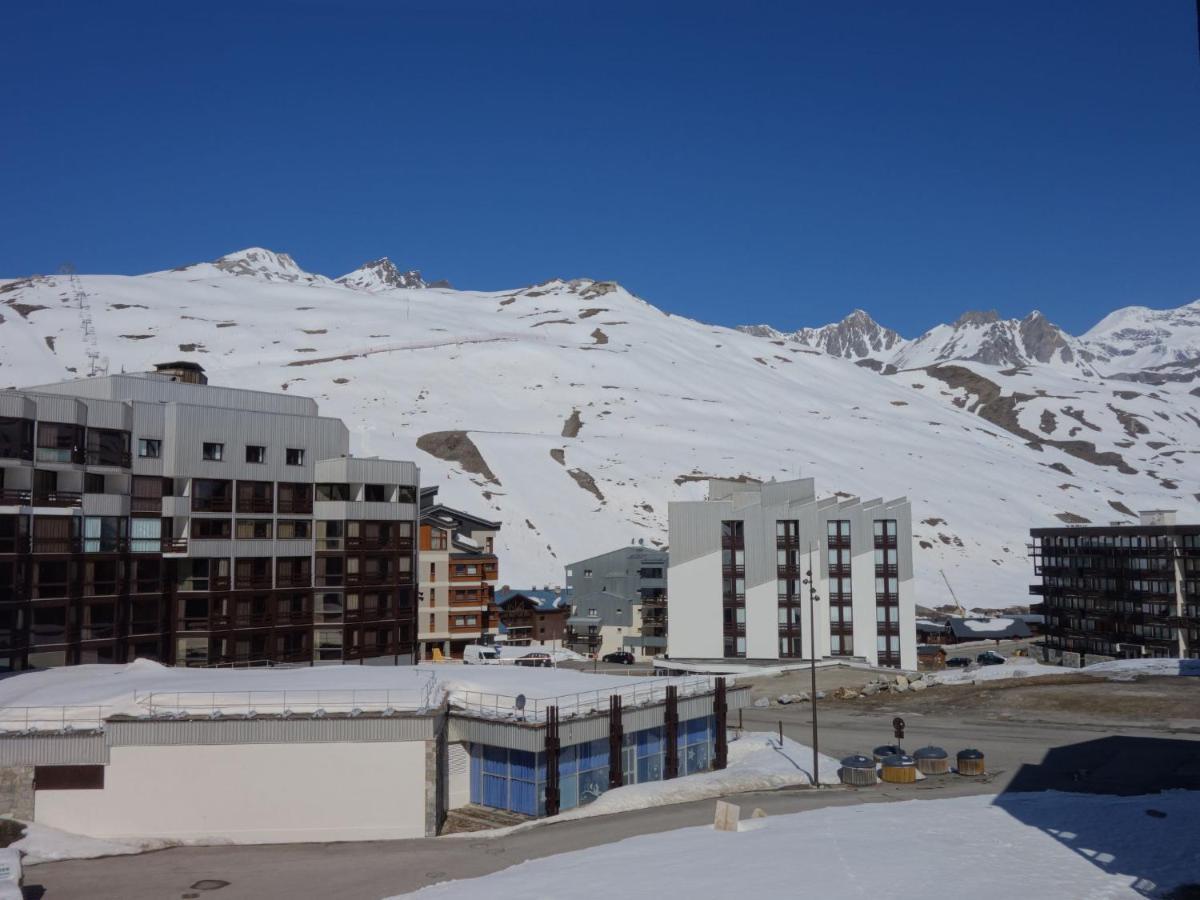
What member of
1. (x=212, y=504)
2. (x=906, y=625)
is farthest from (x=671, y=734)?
(x=906, y=625)

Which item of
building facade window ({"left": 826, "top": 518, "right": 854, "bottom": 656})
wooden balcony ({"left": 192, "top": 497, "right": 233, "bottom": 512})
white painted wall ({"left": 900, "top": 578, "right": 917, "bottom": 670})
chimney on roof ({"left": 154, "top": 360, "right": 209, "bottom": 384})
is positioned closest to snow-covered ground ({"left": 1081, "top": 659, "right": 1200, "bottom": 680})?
white painted wall ({"left": 900, "top": 578, "right": 917, "bottom": 670})

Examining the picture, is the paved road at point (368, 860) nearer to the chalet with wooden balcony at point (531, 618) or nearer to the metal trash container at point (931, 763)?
the metal trash container at point (931, 763)

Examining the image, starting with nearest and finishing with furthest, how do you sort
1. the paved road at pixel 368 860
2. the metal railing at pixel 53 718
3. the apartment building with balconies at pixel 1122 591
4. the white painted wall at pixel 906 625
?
the paved road at pixel 368 860
the metal railing at pixel 53 718
the white painted wall at pixel 906 625
the apartment building with balconies at pixel 1122 591

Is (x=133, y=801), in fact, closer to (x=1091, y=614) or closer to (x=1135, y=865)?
(x=1135, y=865)

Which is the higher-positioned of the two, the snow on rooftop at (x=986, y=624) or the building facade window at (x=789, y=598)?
the building facade window at (x=789, y=598)

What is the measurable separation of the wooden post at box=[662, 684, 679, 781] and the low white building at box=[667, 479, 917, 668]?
39.7 m

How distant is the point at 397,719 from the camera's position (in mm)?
38875

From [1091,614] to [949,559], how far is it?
68.8 meters

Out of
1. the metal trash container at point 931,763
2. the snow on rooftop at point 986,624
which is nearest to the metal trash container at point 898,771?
the metal trash container at point 931,763

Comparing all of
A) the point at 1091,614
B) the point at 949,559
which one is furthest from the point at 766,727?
the point at 949,559

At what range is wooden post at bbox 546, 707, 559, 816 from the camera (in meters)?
41.1

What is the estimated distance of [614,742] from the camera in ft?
145

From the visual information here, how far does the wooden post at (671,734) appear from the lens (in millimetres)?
47000

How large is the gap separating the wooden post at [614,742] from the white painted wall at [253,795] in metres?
8.63
